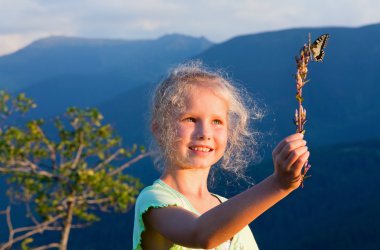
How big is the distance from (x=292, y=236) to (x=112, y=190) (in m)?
83.6

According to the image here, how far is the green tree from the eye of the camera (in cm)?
1395

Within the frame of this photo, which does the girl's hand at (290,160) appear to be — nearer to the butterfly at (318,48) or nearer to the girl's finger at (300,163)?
the girl's finger at (300,163)

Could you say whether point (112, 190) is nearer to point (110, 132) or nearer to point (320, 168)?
point (110, 132)

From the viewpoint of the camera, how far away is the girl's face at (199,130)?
7.53 ft

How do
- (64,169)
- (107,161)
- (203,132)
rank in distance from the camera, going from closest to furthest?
(203,132) < (64,169) < (107,161)

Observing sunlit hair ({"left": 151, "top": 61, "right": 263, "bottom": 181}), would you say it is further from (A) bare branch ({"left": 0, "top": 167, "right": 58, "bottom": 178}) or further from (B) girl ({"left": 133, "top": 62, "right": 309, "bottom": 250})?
(A) bare branch ({"left": 0, "top": 167, "right": 58, "bottom": 178})

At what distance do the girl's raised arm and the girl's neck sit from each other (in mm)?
448

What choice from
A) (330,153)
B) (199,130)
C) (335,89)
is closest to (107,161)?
(199,130)

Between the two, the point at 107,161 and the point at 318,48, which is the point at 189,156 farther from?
the point at 107,161

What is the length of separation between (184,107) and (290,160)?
845 mm

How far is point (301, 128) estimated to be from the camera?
1.50 m

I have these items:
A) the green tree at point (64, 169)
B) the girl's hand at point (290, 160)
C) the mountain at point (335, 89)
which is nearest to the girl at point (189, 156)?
the girl's hand at point (290, 160)

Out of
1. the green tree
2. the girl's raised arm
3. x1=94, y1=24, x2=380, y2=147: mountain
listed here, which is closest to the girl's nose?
the girl's raised arm

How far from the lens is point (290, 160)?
5.02ft
